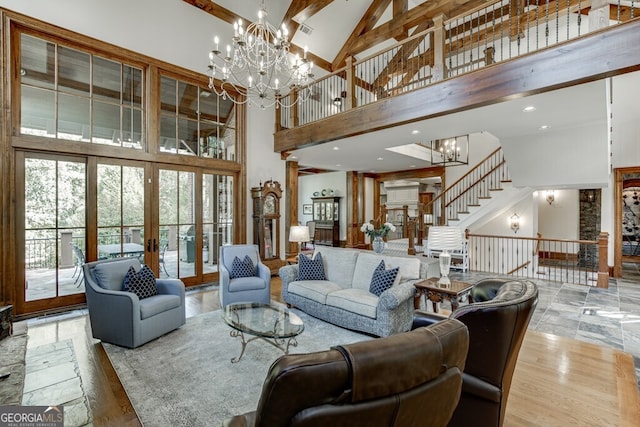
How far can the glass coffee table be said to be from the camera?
2.58 m

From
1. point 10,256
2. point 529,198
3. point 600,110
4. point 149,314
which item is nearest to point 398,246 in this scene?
point 529,198

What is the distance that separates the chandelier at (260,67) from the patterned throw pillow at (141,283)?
2321mm

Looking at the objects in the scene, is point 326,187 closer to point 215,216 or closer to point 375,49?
point 375,49

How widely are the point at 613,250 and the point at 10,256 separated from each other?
35.4 feet

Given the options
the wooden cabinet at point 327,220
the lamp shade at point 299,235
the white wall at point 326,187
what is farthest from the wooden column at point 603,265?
the wooden cabinet at point 327,220

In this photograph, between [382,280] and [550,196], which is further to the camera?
[550,196]

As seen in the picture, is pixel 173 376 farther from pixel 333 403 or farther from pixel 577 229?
pixel 577 229

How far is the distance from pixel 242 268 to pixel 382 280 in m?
2.02

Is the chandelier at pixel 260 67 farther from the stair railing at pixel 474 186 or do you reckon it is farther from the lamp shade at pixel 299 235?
the stair railing at pixel 474 186

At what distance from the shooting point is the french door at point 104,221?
4.04m

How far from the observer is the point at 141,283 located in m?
3.37

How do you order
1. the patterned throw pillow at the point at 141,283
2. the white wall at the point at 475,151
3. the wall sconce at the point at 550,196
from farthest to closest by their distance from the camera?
the wall sconce at the point at 550,196
the white wall at the point at 475,151
the patterned throw pillow at the point at 141,283

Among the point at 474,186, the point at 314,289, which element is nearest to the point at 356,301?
the point at 314,289

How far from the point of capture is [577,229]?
9.06m
